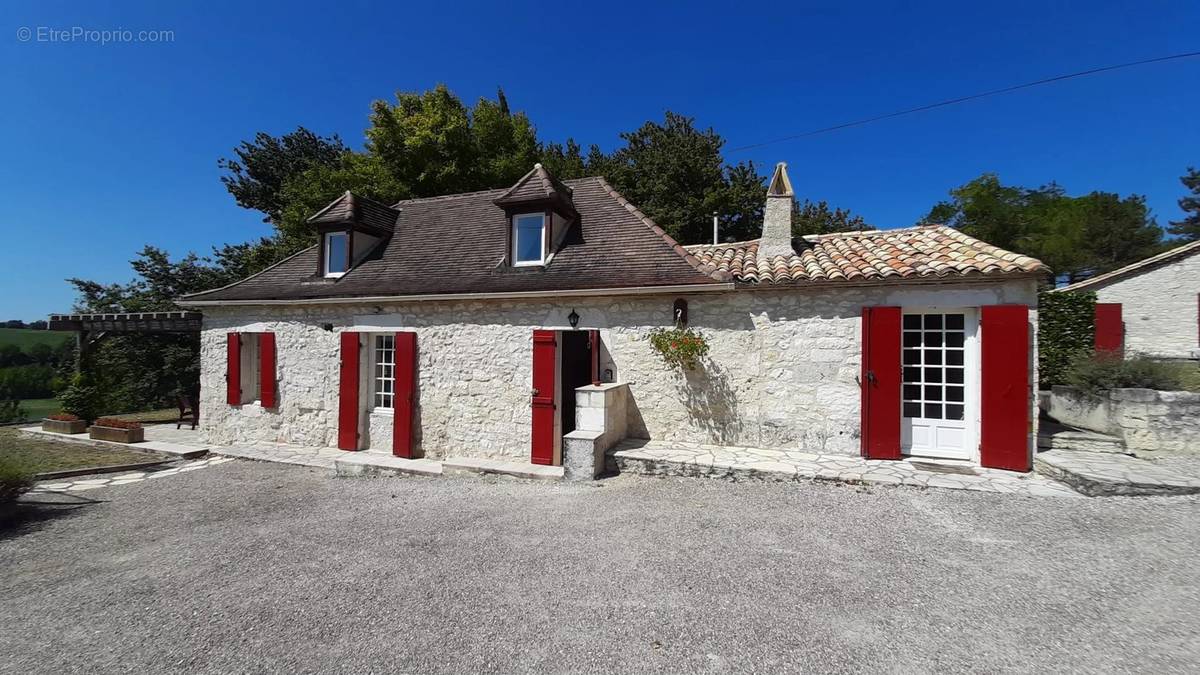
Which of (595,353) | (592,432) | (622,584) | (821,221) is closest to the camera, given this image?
(622,584)

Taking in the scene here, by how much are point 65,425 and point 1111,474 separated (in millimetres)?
19646

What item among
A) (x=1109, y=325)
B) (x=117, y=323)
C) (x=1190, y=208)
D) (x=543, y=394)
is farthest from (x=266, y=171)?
(x=1190, y=208)

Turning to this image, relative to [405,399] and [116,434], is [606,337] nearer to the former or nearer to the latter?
[405,399]

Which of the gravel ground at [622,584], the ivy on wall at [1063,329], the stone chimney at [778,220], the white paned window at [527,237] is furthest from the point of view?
the ivy on wall at [1063,329]

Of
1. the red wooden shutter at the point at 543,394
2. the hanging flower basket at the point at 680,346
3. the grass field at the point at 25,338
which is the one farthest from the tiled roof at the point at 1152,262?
the grass field at the point at 25,338

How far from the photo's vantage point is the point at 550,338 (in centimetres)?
716

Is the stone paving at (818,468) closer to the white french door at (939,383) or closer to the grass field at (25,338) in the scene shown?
the white french door at (939,383)

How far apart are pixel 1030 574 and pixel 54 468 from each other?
43.7 feet

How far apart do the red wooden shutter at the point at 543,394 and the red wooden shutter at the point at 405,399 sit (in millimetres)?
2531

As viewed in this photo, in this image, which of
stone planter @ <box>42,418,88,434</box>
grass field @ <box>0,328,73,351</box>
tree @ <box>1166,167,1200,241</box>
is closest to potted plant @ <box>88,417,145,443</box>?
stone planter @ <box>42,418,88,434</box>

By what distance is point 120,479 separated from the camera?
713 cm

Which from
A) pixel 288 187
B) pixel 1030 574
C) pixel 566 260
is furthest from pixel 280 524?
pixel 288 187

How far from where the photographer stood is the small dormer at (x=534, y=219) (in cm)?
812

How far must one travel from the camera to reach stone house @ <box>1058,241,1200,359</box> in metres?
11.9
